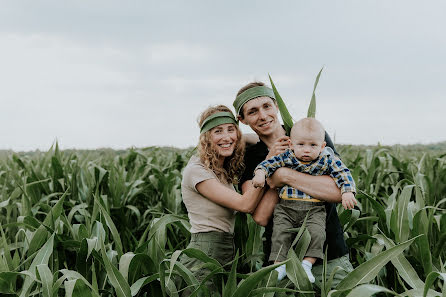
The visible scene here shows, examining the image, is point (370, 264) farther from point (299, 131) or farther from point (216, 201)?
point (216, 201)

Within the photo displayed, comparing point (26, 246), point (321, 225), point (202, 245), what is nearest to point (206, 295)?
point (202, 245)

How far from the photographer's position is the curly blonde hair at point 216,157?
2145 mm

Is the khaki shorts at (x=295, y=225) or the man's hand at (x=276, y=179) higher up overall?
the man's hand at (x=276, y=179)

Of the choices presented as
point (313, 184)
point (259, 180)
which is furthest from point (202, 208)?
point (313, 184)

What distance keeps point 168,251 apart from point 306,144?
52.6 inches

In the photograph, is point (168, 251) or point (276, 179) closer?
point (276, 179)

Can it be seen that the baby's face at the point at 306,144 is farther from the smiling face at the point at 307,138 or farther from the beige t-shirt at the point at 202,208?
the beige t-shirt at the point at 202,208

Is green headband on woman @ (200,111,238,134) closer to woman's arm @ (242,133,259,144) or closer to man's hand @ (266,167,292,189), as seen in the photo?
woman's arm @ (242,133,259,144)

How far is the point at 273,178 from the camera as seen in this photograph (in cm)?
192

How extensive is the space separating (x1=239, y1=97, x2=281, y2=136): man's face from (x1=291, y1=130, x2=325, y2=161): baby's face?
11.7 inches

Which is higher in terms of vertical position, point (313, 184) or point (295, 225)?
point (313, 184)

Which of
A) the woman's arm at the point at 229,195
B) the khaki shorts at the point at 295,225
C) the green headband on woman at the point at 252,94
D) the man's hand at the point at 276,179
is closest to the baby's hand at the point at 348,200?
the khaki shorts at the point at 295,225

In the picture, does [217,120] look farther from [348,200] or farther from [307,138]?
[348,200]

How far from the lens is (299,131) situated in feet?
5.89
